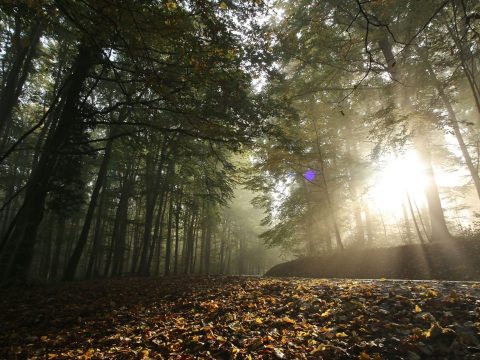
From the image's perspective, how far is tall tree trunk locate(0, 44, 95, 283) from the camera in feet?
27.5

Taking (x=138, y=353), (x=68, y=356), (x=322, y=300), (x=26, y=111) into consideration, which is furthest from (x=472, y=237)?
(x=26, y=111)

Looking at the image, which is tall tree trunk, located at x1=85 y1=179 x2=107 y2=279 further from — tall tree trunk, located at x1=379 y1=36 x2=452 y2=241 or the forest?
tall tree trunk, located at x1=379 y1=36 x2=452 y2=241

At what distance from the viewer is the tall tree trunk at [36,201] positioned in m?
8.39

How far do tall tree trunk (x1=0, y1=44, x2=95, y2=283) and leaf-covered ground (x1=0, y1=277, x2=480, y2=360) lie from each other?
217cm

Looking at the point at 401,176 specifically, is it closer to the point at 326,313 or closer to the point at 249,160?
the point at 249,160

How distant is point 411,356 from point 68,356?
4.28 metres

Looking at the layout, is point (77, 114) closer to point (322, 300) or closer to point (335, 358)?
point (322, 300)

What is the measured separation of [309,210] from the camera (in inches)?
711

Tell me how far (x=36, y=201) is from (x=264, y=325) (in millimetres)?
8518

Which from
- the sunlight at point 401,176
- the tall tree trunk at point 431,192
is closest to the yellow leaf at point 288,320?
the tall tree trunk at point 431,192

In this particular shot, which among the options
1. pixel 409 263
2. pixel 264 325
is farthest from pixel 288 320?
pixel 409 263

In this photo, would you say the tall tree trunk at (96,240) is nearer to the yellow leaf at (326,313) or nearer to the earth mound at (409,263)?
the earth mound at (409,263)

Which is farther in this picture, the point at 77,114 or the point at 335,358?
the point at 77,114

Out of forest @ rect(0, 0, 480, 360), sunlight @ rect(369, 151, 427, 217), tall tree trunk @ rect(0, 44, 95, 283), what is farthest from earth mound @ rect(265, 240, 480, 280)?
tall tree trunk @ rect(0, 44, 95, 283)
